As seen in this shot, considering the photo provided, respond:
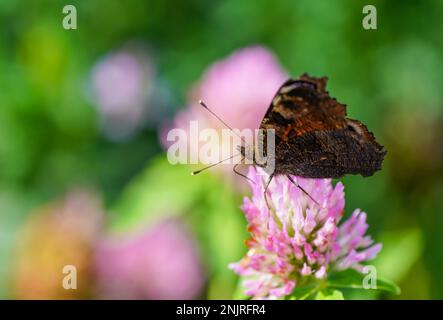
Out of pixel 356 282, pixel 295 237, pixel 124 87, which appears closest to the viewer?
pixel 295 237

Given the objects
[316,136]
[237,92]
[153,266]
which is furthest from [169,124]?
[316,136]

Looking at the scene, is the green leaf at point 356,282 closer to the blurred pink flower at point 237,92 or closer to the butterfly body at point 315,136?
the butterfly body at point 315,136

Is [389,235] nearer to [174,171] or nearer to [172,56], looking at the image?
[174,171]

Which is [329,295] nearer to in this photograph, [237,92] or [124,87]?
[237,92]

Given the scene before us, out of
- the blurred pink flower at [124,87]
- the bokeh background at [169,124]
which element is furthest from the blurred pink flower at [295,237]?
the blurred pink flower at [124,87]

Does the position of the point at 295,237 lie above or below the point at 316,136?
below
